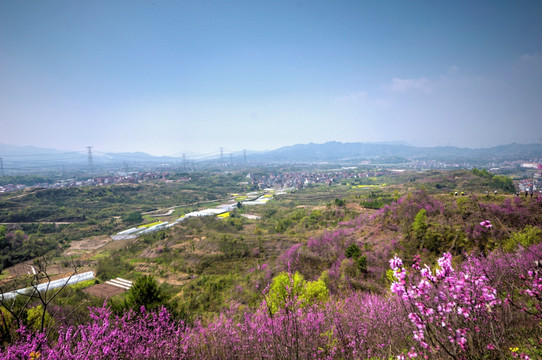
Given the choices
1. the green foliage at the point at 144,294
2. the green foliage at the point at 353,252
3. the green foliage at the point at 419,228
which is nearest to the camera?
the green foliage at the point at 144,294

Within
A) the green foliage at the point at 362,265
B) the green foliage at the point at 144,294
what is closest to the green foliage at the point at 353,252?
the green foliage at the point at 362,265

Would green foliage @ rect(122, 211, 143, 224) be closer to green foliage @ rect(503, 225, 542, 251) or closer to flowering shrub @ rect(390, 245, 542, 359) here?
green foliage @ rect(503, 225, 542, 251)

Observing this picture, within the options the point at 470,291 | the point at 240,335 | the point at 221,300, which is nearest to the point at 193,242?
the point at 221,300

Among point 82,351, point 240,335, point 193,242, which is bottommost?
point 193,242

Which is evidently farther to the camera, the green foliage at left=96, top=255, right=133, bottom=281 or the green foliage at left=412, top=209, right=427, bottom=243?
the green foliage at left=96, top=255, right=133, bottom=281

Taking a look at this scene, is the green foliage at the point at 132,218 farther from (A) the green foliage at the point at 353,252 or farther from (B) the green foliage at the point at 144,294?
(A) the green foliage at the point at 353,252

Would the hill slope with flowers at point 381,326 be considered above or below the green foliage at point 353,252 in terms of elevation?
above

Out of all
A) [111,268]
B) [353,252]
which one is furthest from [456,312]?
[111,268]

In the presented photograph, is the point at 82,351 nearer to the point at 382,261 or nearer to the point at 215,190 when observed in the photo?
the point at 382,261

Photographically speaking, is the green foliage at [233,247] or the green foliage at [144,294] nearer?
the green foliage at [144,294]

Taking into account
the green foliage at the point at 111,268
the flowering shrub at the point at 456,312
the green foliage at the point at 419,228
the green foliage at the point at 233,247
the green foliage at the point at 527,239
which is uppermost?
the flowering shrub at the point at 456,312

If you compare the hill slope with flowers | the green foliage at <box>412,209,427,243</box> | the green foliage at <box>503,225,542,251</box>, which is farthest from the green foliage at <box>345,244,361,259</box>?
the green foliage at <box>503,225,542,251</box>
